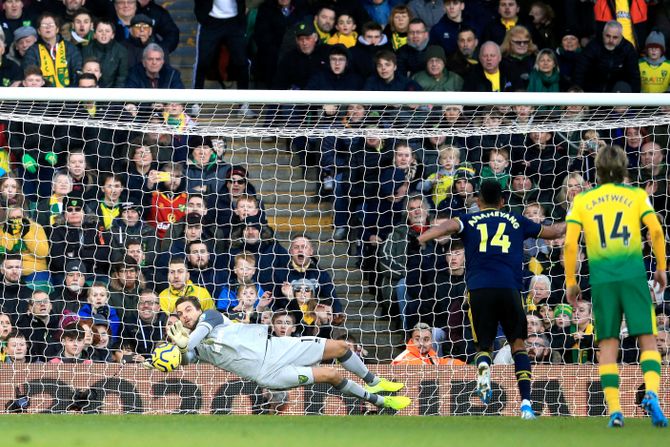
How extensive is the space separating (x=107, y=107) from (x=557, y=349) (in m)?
4.82

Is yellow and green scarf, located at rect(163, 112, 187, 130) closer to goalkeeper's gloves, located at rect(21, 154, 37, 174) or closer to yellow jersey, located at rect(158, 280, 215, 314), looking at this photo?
goalkeeper's gloves, located at rect(21, 154, 37, 174)

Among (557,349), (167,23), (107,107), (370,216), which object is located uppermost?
(167,23)

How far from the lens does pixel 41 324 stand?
11625mm

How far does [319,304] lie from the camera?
11844 millimetres

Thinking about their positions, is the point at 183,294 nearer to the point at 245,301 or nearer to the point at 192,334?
the point at 245,301

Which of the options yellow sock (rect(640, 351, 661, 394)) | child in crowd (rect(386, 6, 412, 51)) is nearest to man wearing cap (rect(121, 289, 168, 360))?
child in crowd (rect(386, 6, 412, 51))

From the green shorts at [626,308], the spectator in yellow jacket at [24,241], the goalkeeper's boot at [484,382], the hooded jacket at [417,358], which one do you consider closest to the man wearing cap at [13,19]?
the spectator in yellow jacket at [24,241]

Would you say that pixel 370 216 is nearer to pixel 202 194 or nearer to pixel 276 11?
pixel 202 194

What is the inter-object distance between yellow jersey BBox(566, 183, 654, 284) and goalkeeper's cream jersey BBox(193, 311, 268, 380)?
2.83 meters

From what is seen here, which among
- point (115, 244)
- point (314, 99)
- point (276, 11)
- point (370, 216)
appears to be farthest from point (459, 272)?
point (276, 11)

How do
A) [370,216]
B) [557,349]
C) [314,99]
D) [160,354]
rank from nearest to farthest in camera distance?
[160,354] → [314,99] → [557,349] → [370,216]

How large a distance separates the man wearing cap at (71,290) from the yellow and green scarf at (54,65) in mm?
2317

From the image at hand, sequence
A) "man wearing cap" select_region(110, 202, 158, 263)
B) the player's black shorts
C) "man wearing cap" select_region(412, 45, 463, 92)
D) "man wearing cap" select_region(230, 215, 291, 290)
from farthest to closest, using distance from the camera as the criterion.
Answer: "man wearing cap" select_region(412, 45, 463, 92) → "man wearing cap" select_region(230, 215, 291, 290) → "man wearing cap" select_region(110, 202, 158, 263) → the player's black shorts

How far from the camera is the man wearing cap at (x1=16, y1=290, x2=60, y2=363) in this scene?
1140 centimetres
